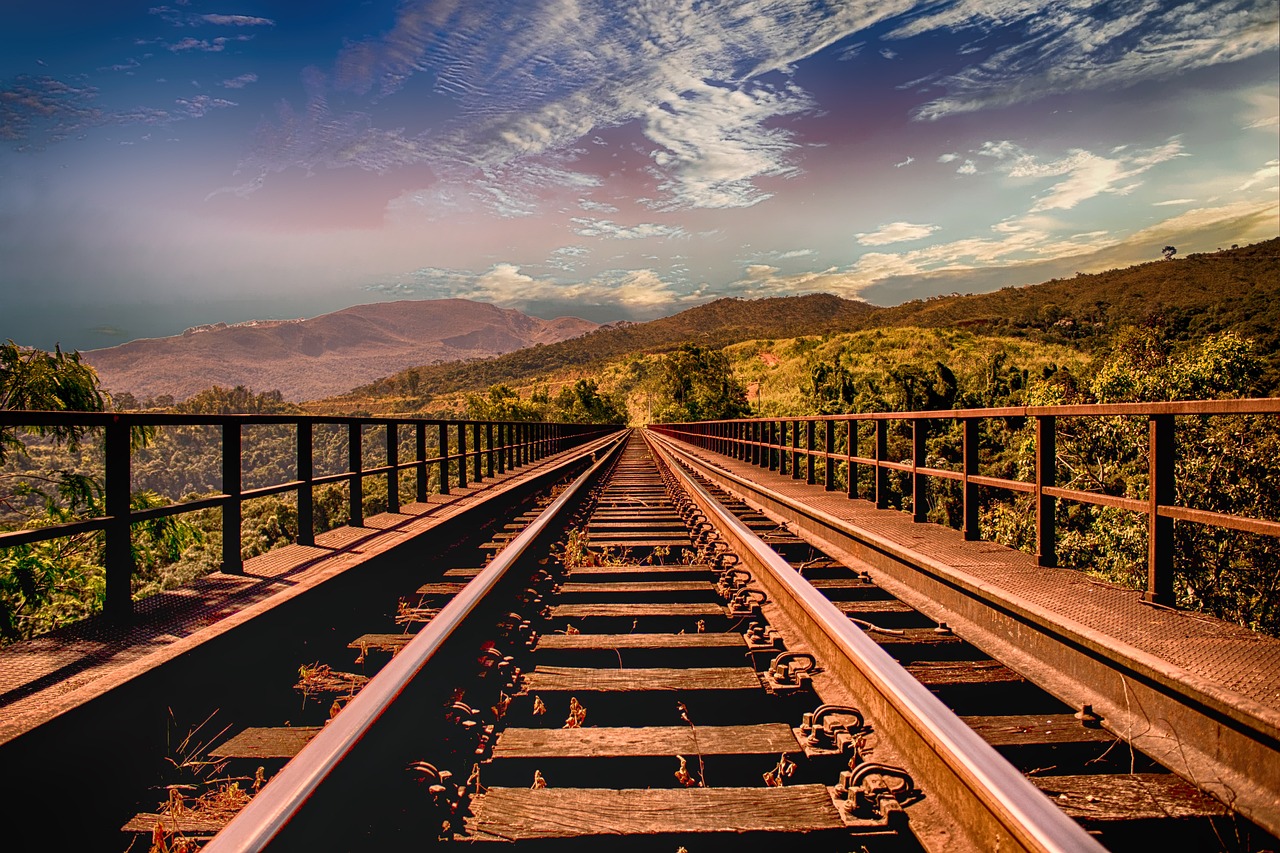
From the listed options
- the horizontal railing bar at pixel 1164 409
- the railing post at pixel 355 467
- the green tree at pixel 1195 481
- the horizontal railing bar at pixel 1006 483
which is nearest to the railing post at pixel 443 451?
the railing post at pixel 355 467

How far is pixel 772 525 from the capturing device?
8531 mm

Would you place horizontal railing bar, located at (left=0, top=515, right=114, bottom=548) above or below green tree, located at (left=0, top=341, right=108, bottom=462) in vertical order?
below

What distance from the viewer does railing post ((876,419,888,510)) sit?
8195mm

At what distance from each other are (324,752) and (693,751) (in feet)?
4.17

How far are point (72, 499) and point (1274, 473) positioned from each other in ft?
93.4

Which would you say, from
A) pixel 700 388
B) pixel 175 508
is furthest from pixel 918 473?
pixel 700 388

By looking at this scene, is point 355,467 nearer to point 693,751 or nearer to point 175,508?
point 175,508

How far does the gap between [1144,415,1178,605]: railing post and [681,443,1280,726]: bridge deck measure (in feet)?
0.38

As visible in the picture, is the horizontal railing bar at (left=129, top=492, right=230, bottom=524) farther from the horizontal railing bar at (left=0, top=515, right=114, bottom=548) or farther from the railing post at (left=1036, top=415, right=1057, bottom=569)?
the railing post at (left=1036, top=415, right=1057, bottom=569)

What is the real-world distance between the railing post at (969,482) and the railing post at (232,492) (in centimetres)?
574

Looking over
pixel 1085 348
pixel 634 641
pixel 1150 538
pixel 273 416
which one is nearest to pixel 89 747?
pixel 634 641

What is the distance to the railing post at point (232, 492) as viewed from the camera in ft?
16.2

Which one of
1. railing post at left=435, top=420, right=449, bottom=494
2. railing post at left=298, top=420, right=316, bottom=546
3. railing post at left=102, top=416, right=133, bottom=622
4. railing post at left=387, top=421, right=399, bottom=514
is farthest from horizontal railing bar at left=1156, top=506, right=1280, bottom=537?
railing post at left=435, top=420, right=449, bottom=494

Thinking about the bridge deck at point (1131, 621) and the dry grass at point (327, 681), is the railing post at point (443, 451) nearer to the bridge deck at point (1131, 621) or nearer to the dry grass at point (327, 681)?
the dry grass at point (327, 681)
